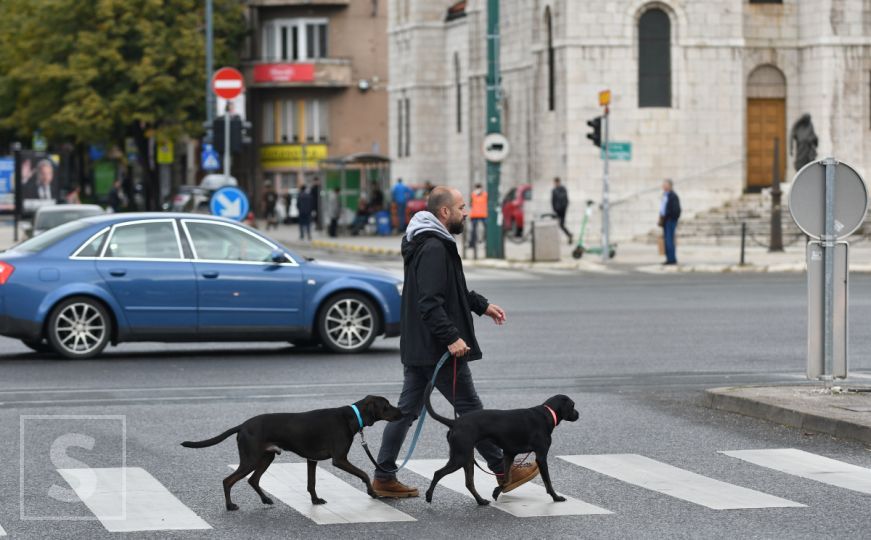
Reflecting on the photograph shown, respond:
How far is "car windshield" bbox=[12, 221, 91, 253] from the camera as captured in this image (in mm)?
18078

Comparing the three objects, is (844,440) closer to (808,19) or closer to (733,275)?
(733,275)

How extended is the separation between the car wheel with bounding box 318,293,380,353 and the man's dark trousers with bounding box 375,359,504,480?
8.29 m

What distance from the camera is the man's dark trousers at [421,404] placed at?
9844 mm

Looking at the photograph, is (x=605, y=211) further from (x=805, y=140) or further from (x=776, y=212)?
(x=805, y=140)

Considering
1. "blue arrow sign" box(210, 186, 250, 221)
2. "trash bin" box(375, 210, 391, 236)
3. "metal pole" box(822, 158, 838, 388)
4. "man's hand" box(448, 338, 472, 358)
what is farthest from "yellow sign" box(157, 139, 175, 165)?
"man's hand" box(448, 338, 472, 358)

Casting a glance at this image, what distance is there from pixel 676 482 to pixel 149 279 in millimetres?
8678

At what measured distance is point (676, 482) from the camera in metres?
10.4

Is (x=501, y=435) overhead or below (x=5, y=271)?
below

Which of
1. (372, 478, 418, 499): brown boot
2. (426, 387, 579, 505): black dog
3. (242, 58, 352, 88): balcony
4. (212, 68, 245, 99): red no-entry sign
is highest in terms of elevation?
(242, 58, 352, 88): balcony

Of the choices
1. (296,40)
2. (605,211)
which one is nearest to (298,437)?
(605,211)

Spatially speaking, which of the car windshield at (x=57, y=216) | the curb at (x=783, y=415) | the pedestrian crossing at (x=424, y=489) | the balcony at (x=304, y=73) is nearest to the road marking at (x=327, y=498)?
the pedestrian crossing at (x=424, y=489)

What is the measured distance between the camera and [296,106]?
81438 mm

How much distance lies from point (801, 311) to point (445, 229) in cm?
1505

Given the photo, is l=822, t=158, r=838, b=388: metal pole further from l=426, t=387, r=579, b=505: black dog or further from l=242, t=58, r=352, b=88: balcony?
l=242, t=58, r=352, b=88: balcony
